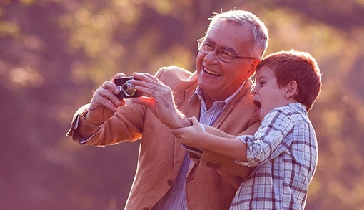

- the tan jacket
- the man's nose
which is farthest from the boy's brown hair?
the man's nose

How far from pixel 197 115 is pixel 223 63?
1.01ft

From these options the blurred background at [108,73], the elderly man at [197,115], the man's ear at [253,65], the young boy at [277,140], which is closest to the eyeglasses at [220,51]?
the elderly man at [197,115]

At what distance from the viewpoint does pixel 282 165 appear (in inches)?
124

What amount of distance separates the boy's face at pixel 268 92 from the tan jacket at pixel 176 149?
0.18 m

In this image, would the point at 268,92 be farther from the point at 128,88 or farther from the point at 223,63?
the point at 128,88

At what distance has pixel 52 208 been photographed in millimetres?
15930

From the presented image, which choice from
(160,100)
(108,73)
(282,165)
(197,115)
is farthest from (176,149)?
(108,73)

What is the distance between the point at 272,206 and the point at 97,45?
10254 mm

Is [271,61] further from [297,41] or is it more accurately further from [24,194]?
[24,194]

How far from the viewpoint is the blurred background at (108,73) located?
12477 mm

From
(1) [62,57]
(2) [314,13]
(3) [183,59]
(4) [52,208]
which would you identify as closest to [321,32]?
(2) [314,13]

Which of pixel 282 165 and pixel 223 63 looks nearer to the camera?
pixel 282 165

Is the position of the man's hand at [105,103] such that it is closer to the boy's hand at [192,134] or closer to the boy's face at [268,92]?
the boy's hand at [192,134]

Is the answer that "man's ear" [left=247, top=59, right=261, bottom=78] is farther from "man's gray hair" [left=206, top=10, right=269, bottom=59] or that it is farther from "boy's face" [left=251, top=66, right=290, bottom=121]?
"boy's face" [left=251, top=66, right=290, bottom=121]
